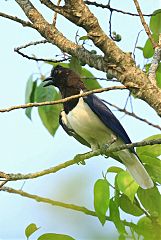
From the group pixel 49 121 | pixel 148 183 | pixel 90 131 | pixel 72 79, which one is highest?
pixel 72 79

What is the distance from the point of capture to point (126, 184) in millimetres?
1962

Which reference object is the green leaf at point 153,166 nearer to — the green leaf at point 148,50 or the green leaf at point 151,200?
the green leaf at point 151,200

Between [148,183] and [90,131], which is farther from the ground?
[90,131]

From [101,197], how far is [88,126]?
1613 millimetres

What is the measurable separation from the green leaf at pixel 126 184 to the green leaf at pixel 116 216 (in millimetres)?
59

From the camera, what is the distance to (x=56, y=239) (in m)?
1.60

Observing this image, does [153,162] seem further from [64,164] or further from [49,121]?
[49,121]

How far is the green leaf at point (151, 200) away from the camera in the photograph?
6.42 feet

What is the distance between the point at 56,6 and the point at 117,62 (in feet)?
0.96

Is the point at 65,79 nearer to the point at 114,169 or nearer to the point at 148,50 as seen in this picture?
the point at 148,50

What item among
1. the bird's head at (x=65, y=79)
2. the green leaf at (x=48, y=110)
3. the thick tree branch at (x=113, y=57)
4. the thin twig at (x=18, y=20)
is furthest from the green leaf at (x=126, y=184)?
the bird's head at (x=65, y=79)

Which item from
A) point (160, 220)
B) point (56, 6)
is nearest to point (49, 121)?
point (56, 6)

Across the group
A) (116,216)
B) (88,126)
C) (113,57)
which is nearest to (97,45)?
(113,57)

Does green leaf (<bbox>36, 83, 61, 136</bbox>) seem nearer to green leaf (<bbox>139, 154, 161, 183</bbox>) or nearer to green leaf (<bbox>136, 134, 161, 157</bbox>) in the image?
green leaf (<bbox>136, 134, 161, 157</bbox>)
